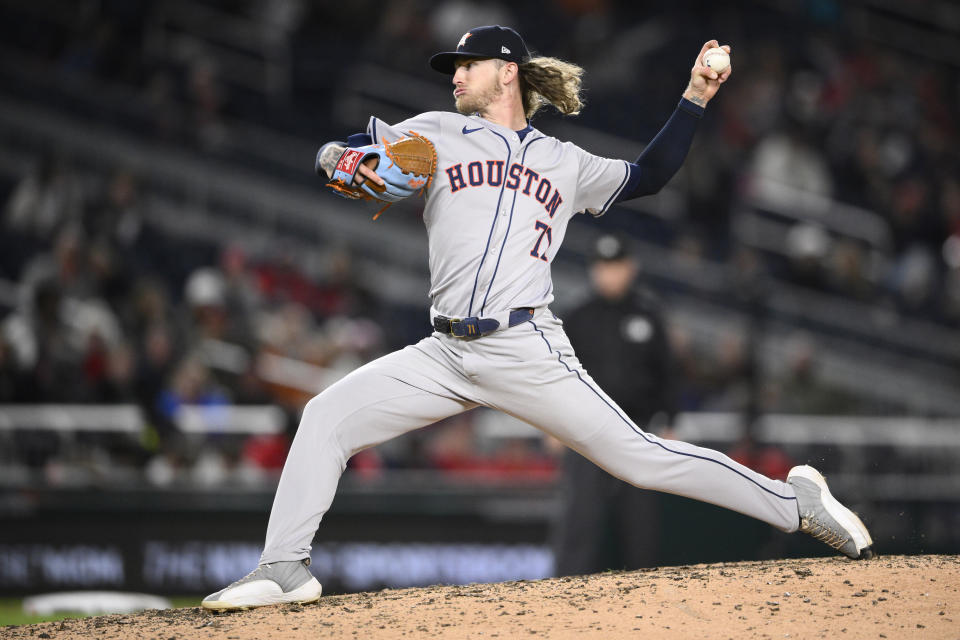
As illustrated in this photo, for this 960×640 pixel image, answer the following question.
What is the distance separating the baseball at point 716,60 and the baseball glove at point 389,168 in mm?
1152

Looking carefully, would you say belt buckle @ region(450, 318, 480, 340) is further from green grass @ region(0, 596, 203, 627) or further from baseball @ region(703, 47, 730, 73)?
green grass @ region(0, 596, 203, 627)

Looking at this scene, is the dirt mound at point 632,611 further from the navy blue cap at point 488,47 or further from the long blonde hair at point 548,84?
the navy blue cap at point 488,47

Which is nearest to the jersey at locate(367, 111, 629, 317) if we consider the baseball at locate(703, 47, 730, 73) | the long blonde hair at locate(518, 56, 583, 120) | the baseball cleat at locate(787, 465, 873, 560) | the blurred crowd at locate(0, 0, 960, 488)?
the long blonde hair at locate(518, 56, 583, 120)

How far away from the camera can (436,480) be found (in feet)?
28.7

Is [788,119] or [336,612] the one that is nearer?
[336,612]

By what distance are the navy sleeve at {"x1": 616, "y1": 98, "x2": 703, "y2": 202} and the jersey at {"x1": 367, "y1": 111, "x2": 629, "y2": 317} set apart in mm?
352

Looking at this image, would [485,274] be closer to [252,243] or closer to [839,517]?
[839,517]

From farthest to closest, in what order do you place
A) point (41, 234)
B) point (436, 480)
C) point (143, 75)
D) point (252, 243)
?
point (143, 75)
point (252, 243)
point (41, 234)
point (436, 480)

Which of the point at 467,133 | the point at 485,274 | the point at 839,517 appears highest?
the point at 467,133

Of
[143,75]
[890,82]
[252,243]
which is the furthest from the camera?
[890,82]

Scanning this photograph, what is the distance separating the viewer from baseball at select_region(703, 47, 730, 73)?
4387 millimetres

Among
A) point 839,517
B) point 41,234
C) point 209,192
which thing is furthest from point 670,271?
point 839,517

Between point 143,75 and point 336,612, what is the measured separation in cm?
1016

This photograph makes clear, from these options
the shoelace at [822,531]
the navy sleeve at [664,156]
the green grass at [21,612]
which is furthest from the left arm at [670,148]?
the green grass at [21,612]
